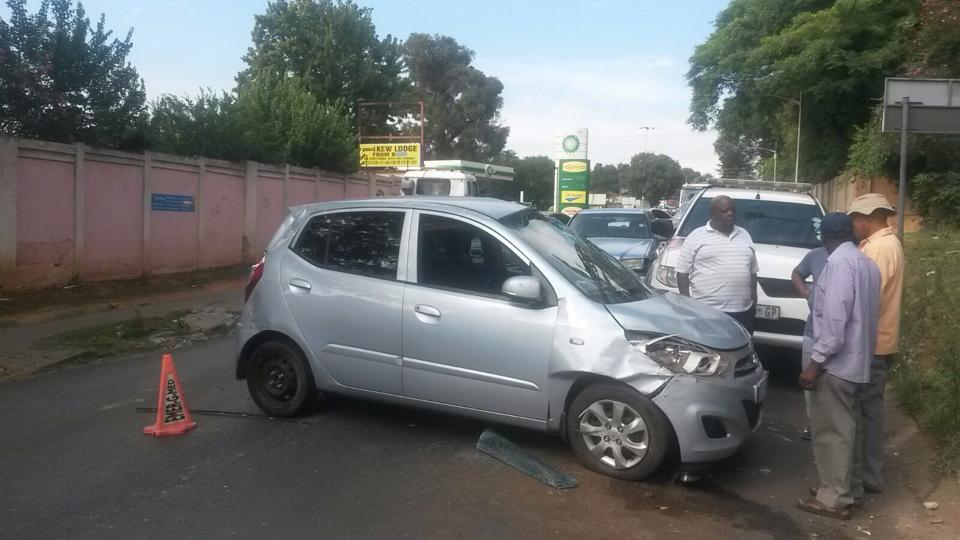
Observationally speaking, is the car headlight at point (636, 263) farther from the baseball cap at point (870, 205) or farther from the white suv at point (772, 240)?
the baseball cap at point (870, 205)

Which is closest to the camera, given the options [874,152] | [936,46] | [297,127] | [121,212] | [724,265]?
[724,265]

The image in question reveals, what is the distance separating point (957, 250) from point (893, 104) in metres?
3.59

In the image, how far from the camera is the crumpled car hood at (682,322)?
5.36 m

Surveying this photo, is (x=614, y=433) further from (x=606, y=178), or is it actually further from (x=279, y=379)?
(x=606, y=178)

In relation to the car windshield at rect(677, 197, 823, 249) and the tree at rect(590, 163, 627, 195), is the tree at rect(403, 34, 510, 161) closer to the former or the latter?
the tree at rect(590, 163, 627, 195)

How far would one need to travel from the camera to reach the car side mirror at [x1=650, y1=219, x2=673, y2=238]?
934 cm

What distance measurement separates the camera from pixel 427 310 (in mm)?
5977

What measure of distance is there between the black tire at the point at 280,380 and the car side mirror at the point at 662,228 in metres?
4.39

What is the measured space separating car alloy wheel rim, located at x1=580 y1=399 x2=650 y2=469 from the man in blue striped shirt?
100cm

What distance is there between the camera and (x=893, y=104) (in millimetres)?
9227

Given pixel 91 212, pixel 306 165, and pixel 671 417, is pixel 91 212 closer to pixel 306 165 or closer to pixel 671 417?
pixel 306 165

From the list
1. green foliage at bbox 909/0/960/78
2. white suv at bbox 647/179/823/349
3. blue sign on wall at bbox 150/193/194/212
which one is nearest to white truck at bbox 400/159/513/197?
blue sign on wall at bbox 150/193/194/212

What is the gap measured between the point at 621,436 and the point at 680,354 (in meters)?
0.64

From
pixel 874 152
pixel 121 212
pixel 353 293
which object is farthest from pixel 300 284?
pixel 874 152
